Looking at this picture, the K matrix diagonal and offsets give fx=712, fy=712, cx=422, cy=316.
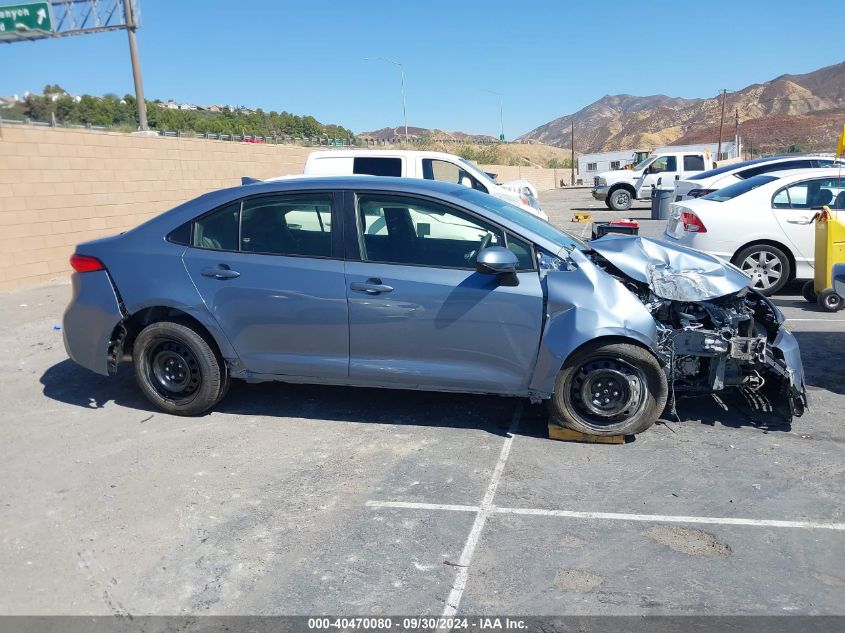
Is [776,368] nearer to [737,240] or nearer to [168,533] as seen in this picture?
[168,533]

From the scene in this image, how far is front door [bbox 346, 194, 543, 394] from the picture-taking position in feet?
15.4

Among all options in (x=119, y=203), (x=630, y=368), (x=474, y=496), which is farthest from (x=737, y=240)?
(x=119, y=203)

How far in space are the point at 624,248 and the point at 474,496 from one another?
219 cm

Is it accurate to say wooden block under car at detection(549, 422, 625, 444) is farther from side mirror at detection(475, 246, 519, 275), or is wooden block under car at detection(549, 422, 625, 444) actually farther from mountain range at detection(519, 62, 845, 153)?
mountain range at detection(519, 62, 845, 153)

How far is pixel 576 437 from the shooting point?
15.8ft

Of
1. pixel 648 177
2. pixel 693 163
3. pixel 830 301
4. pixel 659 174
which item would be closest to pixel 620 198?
pixel 648 177

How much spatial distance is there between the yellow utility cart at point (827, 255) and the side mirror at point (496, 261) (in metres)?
4.97

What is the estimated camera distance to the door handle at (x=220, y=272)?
505 centimetres

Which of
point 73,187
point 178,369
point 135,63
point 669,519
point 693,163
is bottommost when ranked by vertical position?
point 669,519

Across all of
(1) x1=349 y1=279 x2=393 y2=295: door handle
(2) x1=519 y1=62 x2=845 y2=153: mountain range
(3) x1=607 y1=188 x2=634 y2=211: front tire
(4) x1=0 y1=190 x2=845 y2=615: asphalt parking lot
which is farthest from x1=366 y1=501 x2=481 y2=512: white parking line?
(2) x1=519 y1=62 x2=845 y2=153: mountain range

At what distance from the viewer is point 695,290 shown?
481 centimetres

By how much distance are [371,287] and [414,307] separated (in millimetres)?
327

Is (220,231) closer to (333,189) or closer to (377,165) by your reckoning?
(333,189)

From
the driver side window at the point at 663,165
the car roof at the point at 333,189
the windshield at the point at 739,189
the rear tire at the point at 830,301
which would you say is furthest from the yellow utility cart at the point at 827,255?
the driver side window at the point at 663,165
